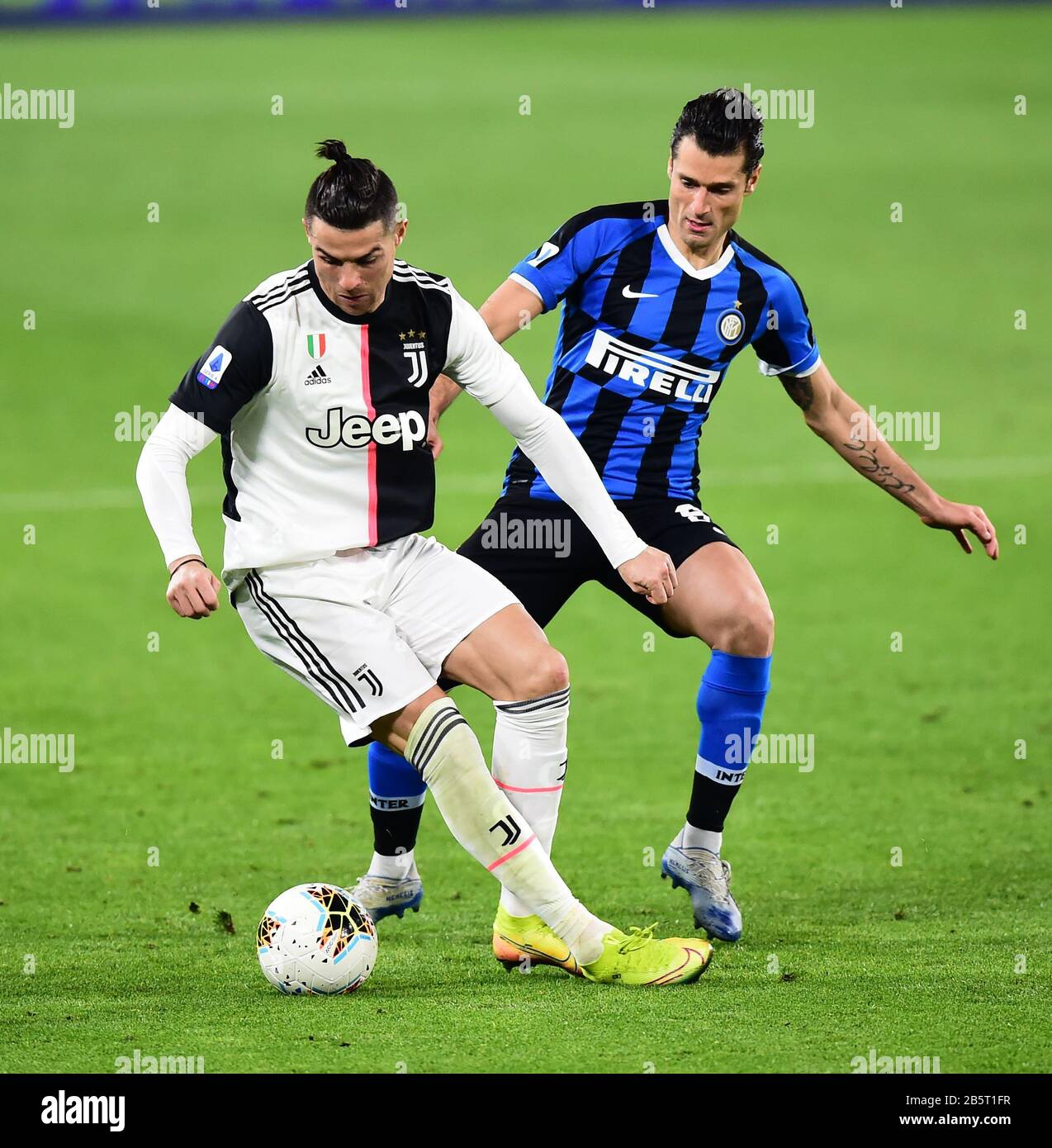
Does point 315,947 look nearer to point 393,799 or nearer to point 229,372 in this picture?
point 393,799

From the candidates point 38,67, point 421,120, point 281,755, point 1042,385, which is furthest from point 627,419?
point 38,67

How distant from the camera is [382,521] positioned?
5.19 metres

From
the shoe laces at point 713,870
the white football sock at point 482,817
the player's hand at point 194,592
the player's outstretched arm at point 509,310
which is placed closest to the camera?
the player's hand at point 194,592

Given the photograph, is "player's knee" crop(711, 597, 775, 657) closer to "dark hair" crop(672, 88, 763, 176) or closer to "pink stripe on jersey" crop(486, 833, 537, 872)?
"pink stripe on jersey" crop(486, 833, 537, 872)

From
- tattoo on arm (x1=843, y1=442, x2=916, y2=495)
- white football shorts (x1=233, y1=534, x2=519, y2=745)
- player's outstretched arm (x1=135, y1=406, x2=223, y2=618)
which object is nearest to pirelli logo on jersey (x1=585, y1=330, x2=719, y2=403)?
tattoo on arm (x1=843, y1=442, x2=916, y2=495)

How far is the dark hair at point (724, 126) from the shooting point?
570 cm

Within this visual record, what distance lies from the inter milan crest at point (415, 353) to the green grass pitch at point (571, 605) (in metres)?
1.75

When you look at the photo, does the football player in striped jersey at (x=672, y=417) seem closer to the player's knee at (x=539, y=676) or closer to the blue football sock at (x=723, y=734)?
the blue football sock at (x=723, y=734)

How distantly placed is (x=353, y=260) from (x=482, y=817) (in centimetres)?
158

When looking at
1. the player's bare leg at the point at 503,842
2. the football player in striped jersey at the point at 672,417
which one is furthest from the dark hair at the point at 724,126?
the player's bare leg at the point at 503,842

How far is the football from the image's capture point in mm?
A: 4973

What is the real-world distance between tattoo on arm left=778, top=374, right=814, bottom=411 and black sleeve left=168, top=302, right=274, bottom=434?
83.1 inches

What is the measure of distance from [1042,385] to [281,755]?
1103 centimetres

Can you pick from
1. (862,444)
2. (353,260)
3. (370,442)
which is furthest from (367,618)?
(862,444)
